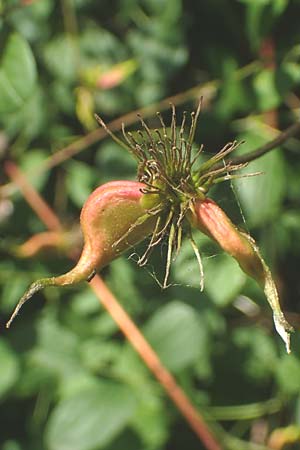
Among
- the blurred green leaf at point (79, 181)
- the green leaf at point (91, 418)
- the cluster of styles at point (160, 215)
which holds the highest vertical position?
the cluster of styles at point (160, 215)

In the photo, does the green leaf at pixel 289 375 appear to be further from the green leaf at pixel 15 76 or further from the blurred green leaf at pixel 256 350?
the green leaf at pixel 15 76

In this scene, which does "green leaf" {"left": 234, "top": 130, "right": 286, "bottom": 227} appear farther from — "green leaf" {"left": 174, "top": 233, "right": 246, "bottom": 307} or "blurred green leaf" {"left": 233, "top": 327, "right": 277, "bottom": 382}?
"blurred green leaf" {"left": 233, "top": 327, "right": 277, "bottom": 382}

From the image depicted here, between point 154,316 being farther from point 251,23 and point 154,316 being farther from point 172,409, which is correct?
point 251,23

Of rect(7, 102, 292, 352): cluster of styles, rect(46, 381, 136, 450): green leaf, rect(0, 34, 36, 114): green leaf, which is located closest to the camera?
rect(7, 102, 292, 352): cluster of styles

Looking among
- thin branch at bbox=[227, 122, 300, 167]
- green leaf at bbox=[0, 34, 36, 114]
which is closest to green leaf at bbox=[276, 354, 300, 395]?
thin branch at bbox=[227, 122, 300, 167]

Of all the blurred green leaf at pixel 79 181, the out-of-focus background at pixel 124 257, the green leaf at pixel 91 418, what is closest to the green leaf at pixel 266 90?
the out-of-focus background at pixel 124 257

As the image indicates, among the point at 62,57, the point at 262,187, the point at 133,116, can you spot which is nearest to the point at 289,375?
the point at 262,187
